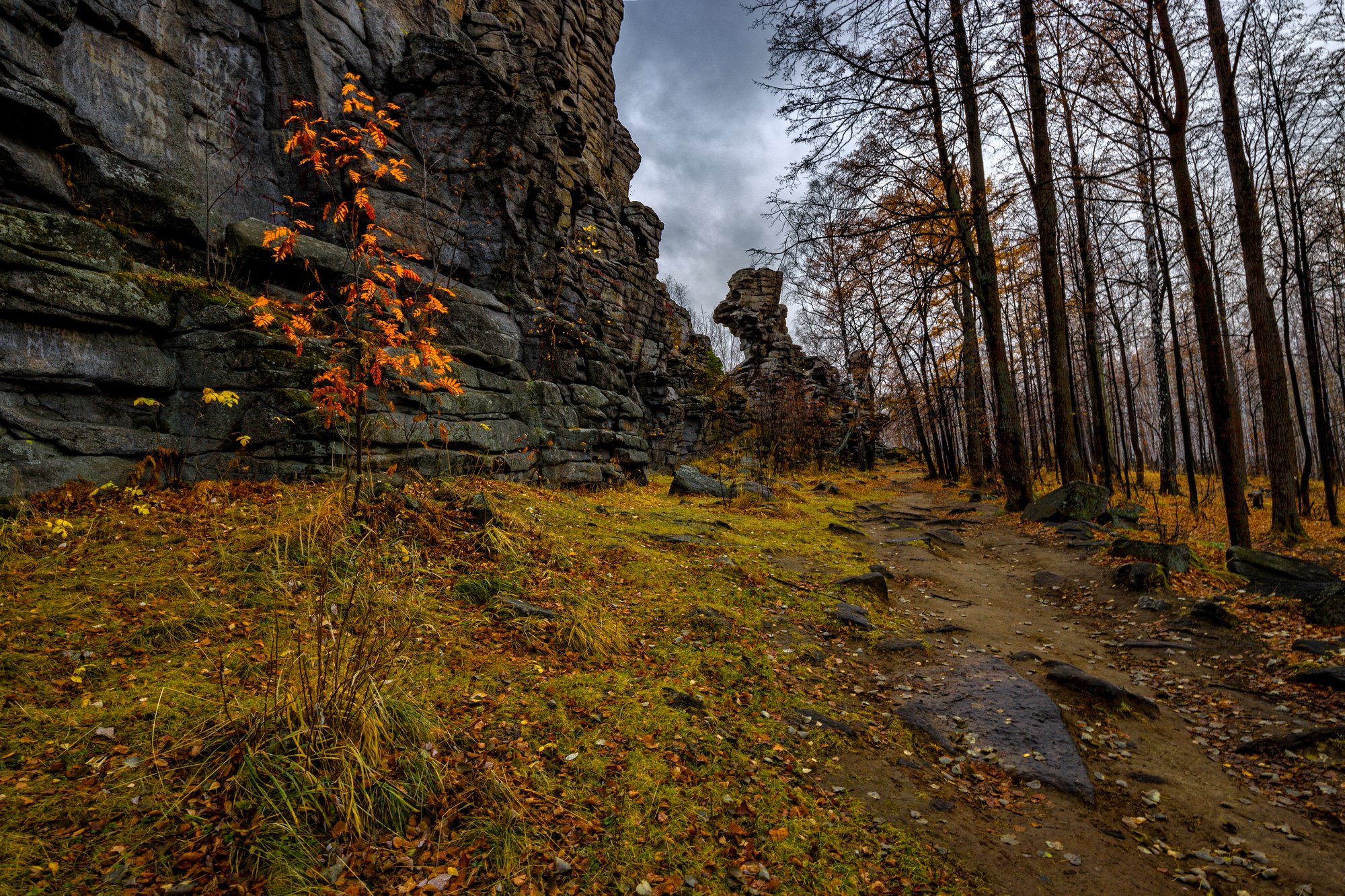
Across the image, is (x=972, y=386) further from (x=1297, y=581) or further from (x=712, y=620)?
(x=712, y=620)

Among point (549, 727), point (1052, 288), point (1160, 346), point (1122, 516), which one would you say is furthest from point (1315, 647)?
point (1160, 346)

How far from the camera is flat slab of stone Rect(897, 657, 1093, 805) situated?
138 inches

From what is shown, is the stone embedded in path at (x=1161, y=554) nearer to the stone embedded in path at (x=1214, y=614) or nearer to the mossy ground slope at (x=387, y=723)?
the stone embedded in path at (x=1214, y=614)

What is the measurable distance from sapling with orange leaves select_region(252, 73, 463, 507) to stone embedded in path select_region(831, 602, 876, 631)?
4.98 metres

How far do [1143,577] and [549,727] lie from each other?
750cm

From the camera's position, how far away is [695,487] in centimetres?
1501

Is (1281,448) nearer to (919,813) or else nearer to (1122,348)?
(919,813)

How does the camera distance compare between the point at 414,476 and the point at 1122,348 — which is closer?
the point at 414,476

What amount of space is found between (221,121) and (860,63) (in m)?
11.4

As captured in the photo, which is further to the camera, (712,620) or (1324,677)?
(712,620)

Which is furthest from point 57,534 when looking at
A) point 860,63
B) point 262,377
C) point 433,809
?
point 860,63

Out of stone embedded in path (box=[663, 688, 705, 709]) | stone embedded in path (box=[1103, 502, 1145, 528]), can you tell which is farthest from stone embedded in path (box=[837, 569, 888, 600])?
stone embedded in path (box=[1103, 502, 1145, 528])

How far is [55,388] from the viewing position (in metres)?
5.72

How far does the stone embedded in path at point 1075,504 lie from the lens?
416 inches
